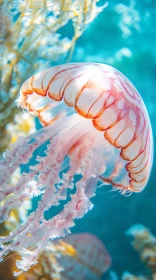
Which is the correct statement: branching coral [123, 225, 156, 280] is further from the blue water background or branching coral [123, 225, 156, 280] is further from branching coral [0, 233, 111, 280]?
branching coral [0, 233, 111, 280]

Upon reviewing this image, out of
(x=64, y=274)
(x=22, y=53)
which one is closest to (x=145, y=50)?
(x=22, y=53)

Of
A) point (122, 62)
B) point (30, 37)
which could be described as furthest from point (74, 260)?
point (30, 37)

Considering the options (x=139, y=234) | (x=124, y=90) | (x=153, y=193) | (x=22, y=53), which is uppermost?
(x=22, y=53)

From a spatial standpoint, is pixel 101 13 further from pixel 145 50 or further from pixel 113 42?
pixel 145 50

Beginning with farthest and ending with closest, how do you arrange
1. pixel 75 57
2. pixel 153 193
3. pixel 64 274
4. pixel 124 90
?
pixel 153 193
pixel 75 57
pixel 64 274
pixel 124 90

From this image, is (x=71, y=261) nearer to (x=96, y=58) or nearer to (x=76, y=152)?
(x=76, y=152)

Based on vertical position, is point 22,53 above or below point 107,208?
above

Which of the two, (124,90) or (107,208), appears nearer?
(124,90)
